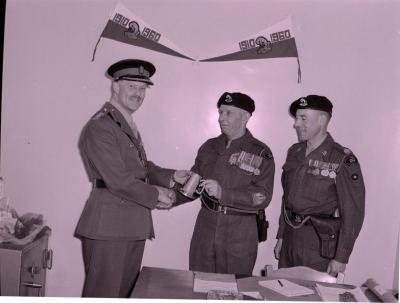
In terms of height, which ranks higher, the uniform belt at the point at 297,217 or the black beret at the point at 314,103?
the black beret at the point at 314,103

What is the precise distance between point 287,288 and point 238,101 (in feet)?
4.35

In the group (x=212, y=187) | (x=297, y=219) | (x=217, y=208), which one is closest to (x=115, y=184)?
(x=212, y=187)

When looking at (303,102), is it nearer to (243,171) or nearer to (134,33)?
(243,171)

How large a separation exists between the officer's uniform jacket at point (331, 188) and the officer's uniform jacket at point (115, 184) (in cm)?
94

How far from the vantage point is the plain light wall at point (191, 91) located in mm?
2934

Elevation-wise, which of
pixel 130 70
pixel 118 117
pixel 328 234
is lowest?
pixel 328 234

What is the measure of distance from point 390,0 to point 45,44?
92.2 inches

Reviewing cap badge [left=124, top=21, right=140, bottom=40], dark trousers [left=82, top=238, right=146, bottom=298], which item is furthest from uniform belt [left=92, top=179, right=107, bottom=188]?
cap badge [left=124, top=21, right=140, bottom=40]

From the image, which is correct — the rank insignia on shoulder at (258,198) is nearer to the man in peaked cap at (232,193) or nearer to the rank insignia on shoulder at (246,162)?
the man in peaked cap at (232,193)

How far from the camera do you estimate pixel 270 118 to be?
3008mm

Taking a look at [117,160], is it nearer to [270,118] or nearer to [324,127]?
[270,118]

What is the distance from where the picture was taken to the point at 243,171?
2.79 meters

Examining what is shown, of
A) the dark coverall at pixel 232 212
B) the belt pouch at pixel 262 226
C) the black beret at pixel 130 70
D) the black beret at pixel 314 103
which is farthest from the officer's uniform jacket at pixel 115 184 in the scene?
the black beret at pixel 314 103

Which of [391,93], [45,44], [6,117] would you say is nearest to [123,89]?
[45,44]
